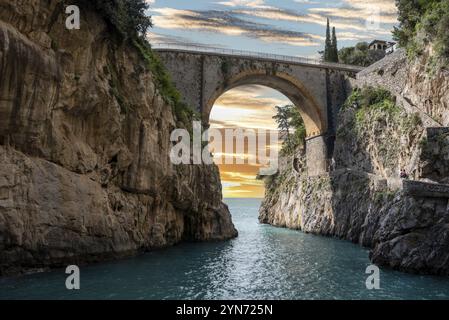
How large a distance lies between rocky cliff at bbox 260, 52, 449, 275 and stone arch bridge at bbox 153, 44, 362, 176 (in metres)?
→ 1.87

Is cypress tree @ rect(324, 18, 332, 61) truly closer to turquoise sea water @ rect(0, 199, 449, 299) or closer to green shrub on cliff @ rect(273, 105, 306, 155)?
green shrub on cliff @ rect(273, 105, 306, 155)

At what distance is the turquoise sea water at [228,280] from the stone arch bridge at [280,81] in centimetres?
1820

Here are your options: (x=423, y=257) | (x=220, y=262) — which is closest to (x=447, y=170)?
(x=423, y=257)

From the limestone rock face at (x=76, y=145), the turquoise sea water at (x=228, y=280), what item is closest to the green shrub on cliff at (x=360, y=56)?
the limestone rock face at (x=76, y=145)

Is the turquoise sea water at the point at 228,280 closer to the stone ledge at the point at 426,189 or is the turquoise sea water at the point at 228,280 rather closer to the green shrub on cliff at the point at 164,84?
the stone ledge at the point at 426,189

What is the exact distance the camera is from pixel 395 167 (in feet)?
110

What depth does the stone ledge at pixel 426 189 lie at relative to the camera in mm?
20922

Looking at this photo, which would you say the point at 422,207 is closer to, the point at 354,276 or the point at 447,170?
the point at 354,276

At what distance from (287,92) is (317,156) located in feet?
25.9

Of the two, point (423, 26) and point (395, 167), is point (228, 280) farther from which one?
point (423, 26)

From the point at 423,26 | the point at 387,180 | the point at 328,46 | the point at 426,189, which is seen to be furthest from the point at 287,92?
the point at 426,189

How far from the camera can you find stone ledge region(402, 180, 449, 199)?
20.9m
